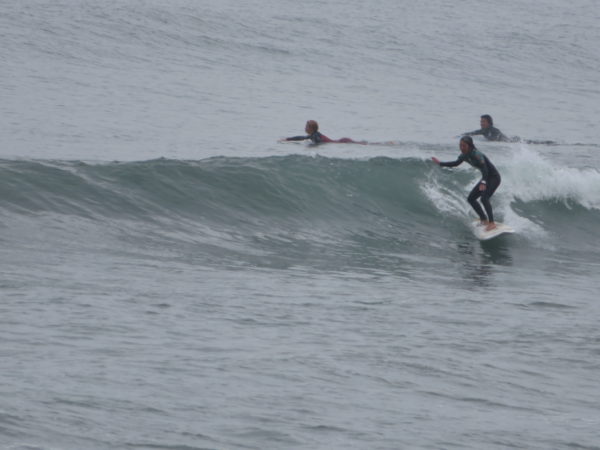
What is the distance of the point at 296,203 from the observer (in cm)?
1527

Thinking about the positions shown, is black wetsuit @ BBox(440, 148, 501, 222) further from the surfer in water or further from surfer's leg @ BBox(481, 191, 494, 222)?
the surfer in water

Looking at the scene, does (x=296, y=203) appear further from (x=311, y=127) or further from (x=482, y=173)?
(x=311, y=127)

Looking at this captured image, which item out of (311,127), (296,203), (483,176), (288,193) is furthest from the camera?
(311,127)

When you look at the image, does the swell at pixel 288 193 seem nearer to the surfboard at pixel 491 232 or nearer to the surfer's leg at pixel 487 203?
the surfboard at pixel 491 232

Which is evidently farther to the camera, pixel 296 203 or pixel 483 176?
pixel 296 203

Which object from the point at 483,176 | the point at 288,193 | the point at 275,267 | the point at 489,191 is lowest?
the point at 275,267

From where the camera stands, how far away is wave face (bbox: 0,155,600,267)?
41.6 ft

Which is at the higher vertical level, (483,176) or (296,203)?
(483,176)

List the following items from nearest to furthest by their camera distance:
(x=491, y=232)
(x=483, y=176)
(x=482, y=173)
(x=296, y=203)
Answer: (x=482, y=173) → (x=483, y=176) → (x=491, y=232) → (x=296, y=203)

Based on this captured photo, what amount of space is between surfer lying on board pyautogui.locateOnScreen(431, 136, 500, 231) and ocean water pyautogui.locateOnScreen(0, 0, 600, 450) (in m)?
0.48

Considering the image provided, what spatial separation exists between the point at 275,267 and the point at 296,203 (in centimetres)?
415

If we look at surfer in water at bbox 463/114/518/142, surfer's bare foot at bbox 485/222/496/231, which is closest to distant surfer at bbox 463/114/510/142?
surfer in water at bbox 463/114/518/142

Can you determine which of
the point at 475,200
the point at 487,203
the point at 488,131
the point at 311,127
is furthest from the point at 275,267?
the point at 488,131

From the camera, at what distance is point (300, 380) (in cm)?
668
